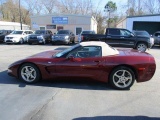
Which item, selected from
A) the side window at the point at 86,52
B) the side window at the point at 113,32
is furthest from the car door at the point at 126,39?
the side window at the point at 86,52

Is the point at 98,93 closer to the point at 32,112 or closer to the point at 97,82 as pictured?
the point at 97,82

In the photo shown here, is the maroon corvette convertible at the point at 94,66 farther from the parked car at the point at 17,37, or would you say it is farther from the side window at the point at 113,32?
the parked car at the point at 17,37

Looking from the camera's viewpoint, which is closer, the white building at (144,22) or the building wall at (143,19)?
the building wall at (143,19)

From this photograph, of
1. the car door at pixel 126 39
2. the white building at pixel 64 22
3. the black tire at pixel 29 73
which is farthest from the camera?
the white building at pixel 64 22

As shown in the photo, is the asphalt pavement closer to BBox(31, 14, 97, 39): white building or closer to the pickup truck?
the pickup truck

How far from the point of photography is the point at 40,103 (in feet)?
16.8

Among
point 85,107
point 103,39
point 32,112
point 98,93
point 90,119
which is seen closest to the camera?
point 90,119

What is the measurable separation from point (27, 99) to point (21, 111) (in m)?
0.73

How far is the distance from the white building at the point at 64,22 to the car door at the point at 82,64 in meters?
25.0

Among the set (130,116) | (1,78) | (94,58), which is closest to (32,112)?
(130,116)

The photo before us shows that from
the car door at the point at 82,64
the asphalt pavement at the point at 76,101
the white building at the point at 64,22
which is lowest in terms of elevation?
the asphalt pavement at the point at 76,101

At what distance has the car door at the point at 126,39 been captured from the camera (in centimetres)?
1678

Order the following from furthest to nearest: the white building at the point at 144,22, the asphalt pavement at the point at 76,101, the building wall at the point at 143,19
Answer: the white building at the point at 144,22 → the building wall at the point at 143,19 → the asphalt pavement at the point at 76,101

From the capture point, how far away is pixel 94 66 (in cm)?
636
